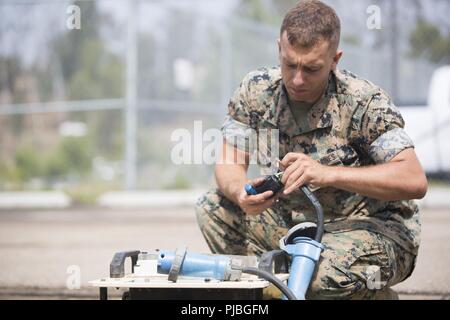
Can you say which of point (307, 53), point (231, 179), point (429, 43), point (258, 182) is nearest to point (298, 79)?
point (307, 53)

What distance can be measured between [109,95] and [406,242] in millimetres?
9342

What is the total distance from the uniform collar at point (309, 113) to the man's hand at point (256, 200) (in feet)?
1.66

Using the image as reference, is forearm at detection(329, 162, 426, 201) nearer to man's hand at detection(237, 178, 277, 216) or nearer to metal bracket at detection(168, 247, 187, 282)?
man's hand at detection(237, 178, 277, 216)

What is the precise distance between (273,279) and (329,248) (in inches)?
24.4

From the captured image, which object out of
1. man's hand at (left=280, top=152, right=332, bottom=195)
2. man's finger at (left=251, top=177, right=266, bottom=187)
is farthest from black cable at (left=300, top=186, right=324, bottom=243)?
man's finger at (left=251, top=177, right=266, bottom=187)

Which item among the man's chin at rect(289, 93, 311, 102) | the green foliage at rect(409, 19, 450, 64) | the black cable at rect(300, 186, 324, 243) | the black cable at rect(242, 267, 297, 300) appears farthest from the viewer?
the green foliage at rect(409, 19, 450, 64)

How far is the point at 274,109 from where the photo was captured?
357 cm

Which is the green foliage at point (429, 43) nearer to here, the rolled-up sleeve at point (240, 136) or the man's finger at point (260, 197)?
the rolled-up sleeve at point (240, 136)

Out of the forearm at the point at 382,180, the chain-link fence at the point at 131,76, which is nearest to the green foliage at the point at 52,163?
the chain-link fence at the point at 131,76

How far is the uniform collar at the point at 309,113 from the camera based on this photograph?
11.4 ft

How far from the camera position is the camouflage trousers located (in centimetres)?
319

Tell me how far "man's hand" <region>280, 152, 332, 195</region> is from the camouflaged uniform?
1.18ft
